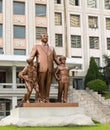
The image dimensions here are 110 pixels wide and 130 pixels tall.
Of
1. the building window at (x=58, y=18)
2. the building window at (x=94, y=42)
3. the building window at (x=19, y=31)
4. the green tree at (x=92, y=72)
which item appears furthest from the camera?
the building window at (x=94, y=42)

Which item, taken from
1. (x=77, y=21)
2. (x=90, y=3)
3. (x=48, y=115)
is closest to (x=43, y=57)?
(x=48, y=115)

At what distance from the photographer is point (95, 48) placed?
4331 centimetres

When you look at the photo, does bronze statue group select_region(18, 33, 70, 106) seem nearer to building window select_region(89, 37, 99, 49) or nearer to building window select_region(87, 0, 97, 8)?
building window select_region(89, 37, 99, 49)

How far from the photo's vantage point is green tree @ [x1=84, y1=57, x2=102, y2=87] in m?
38.6

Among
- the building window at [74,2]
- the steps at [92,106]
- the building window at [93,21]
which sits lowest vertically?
the steps at [92,106]

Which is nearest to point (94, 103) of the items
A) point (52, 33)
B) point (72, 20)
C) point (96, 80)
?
point (96, 80)

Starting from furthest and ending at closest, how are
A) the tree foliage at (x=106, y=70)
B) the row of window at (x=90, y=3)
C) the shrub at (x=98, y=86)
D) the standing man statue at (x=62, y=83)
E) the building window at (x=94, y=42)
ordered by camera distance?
the building window at (x=94, y=42) < the row of window at (x=90, y=3) < the tree foliage at (x=106, y=70) < the shrub at (x=98, y=86) < the standing man statue at (x=62, y=83)

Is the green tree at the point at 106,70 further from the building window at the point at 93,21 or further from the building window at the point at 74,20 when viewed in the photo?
the building window at the point at 74,20

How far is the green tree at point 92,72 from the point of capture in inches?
1518

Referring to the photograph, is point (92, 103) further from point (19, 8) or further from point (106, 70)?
point (19, 8)

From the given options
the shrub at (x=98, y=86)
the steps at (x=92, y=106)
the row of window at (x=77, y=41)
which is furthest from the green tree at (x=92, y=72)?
the row of window at (x=77, y=41)

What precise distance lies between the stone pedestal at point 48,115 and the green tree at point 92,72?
23.9m

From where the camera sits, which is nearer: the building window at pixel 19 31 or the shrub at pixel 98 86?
the shrub at pixel 98 86

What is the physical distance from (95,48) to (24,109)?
1179 inches
